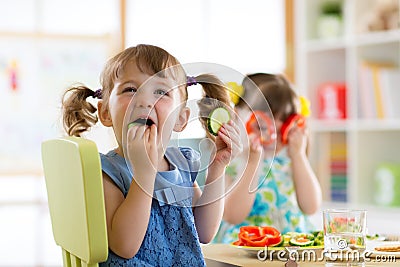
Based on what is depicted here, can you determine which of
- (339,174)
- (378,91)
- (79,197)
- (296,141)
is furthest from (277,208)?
(339,174)

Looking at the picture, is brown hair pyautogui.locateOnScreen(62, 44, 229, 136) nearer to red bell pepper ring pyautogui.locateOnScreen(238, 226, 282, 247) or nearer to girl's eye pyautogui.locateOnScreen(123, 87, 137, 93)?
girl's eye pyautogui.locateOnScreen(123, 87, 137, 93)

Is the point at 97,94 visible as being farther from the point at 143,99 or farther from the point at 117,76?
the point at 143,99

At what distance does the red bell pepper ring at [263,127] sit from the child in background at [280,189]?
0.08 ft

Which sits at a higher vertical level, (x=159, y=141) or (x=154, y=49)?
(x=154, y=49)

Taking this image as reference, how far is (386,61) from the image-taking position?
3734 mm

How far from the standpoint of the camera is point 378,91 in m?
3.58

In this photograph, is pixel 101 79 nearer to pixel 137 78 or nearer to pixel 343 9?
pixel 137 78

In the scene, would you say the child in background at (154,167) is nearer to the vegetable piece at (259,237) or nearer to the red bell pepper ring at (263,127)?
the vegetable piece at (259,237)

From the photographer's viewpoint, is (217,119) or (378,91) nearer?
(217,119)

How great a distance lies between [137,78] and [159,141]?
0.14 m

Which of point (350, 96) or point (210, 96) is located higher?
point (210, 96)

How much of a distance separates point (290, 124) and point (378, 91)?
141 cm

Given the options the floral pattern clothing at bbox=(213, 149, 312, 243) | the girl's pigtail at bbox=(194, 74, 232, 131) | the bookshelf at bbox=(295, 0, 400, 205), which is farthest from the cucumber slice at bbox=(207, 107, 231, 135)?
the bookshelf at bbox=(295, 0, 400, 205)

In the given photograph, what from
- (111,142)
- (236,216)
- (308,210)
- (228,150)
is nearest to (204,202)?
(228,150)
